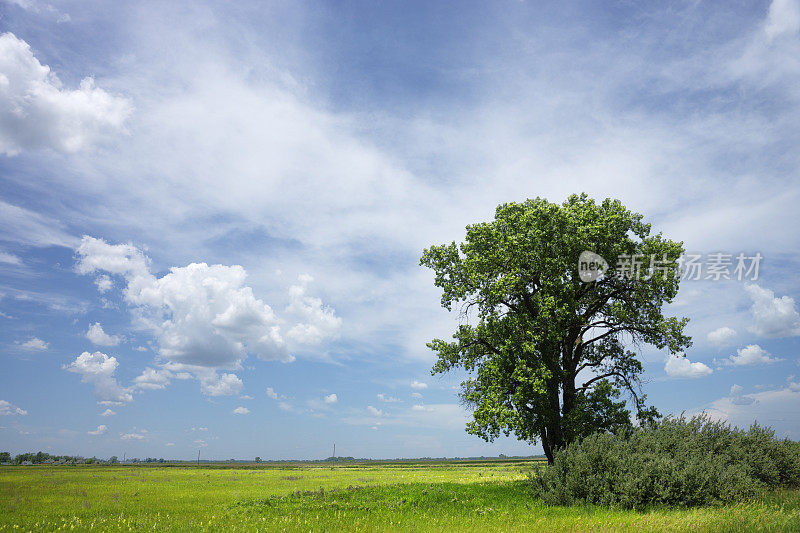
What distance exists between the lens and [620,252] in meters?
28.7

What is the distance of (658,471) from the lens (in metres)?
19.1

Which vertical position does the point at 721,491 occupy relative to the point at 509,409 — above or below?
below

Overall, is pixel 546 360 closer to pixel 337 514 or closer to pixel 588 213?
pixel 588 213

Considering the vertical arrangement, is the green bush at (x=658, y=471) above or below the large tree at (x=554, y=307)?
below

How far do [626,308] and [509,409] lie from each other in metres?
10.6

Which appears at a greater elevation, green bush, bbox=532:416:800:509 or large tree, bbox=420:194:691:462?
large tree, bbox=420:194:691:462

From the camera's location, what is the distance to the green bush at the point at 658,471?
18938mm

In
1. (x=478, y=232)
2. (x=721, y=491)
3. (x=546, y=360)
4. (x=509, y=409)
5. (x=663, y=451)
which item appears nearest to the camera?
(x=721, y=491)

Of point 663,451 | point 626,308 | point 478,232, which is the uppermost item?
point 478,232

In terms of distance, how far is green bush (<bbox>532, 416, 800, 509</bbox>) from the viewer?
1894cm

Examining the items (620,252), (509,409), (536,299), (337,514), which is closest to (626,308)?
(620,252)

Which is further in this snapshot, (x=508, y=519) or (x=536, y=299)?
(x=536, y=299)

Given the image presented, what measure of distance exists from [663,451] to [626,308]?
10153 millimetres

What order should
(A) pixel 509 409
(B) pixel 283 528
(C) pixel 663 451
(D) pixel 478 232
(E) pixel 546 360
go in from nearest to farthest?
1. (B) pixel 283 528
2. (C) pixel 663 451
3. (A) pixel 509 409
4. (E) pixel 546 360
5. (D) pixel 478 232
